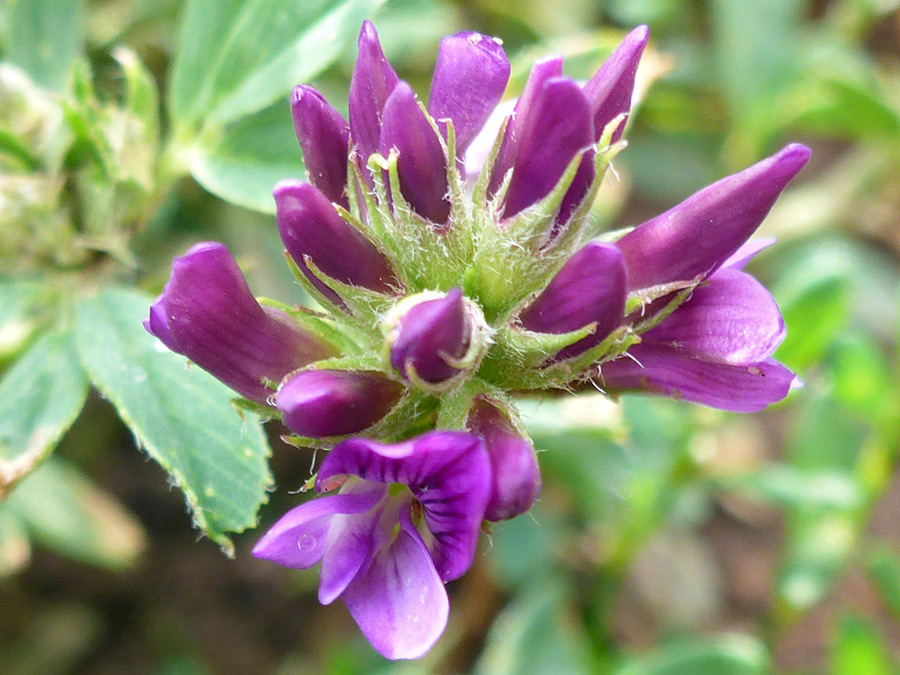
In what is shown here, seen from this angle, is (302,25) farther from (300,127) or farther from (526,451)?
(526,451)

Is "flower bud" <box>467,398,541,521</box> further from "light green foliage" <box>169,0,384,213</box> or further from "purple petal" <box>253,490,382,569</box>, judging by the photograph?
"light green foliage" <box>169,0,384,213</box>

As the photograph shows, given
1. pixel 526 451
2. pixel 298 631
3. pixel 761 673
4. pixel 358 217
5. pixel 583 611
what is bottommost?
pixel 298 631

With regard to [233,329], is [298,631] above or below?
below

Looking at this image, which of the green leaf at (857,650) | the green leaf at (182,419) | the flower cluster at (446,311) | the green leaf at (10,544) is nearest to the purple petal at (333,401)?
the flower cluster at (446,311)

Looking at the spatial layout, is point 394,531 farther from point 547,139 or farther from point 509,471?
point 547,139

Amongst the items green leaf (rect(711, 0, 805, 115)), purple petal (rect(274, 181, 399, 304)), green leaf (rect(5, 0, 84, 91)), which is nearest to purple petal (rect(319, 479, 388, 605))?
purple petal (rect(274, 181, 399, 304))

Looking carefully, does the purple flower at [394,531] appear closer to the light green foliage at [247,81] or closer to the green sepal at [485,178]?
the green sepal at [485,178]

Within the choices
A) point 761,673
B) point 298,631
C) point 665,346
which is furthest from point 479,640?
point 665,346
